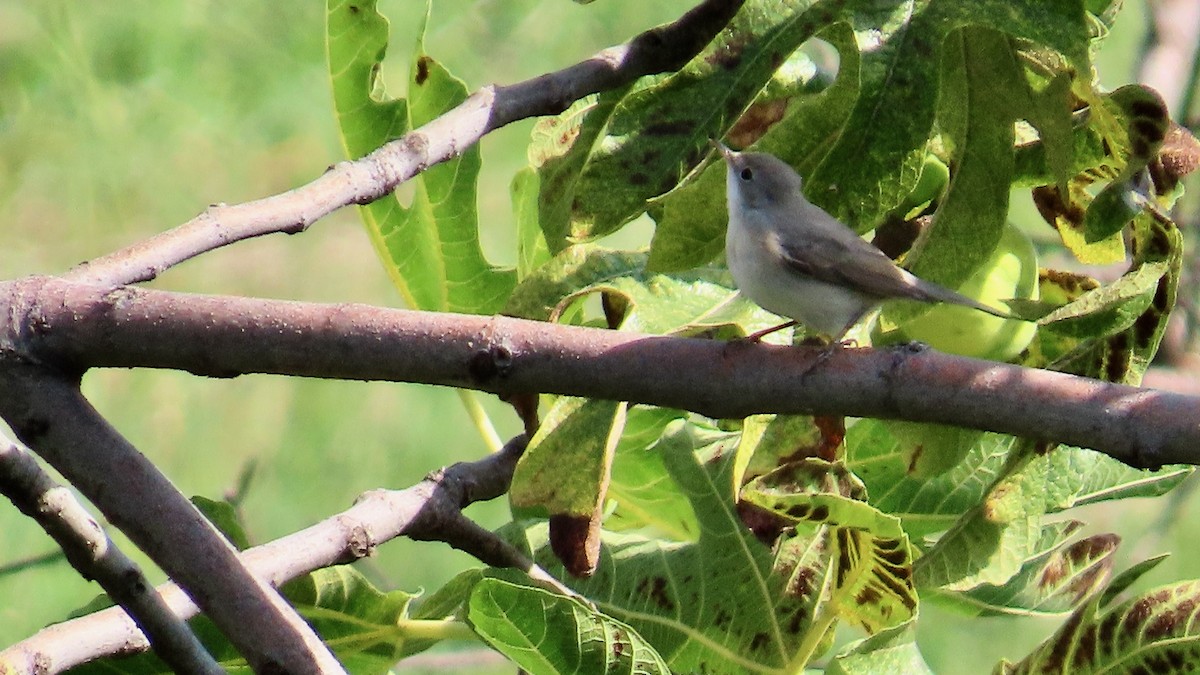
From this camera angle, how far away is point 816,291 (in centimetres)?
196

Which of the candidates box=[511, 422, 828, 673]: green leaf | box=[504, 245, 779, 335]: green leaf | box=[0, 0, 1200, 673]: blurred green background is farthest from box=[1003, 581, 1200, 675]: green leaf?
box=[0, 0, 1200, 673]: blurred green background

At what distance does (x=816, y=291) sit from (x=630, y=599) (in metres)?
0.49

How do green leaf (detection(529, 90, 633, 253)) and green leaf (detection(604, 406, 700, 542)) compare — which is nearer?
green leaf (detection(529, 90, 633, 253))

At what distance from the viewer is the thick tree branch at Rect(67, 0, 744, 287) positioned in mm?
1403

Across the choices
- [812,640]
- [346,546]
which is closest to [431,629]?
[346,546]

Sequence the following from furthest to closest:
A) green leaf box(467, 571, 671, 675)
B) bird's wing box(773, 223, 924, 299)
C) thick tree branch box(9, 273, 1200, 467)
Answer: bird's wing box(773, 223, 924, 299)
green leaf box(467, 571, 671, 675)
thick tree branch box(9, 273, 1200, 467)

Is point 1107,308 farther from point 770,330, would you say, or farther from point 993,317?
point 770,330

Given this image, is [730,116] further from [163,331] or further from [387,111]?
[163,331]

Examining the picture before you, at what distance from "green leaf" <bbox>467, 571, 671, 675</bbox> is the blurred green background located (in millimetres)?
3249

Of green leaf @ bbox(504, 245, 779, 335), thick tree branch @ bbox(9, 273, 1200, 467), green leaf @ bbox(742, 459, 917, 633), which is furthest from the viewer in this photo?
green leaf @ bbox(504, 245, 779, 335)

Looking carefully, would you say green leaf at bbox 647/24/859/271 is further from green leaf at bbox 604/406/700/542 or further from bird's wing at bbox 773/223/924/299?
green leaf at bbox 604/406/700/542

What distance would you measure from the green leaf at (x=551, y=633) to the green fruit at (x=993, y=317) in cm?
56

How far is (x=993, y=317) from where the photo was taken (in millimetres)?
1715

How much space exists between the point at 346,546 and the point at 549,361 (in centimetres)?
42
